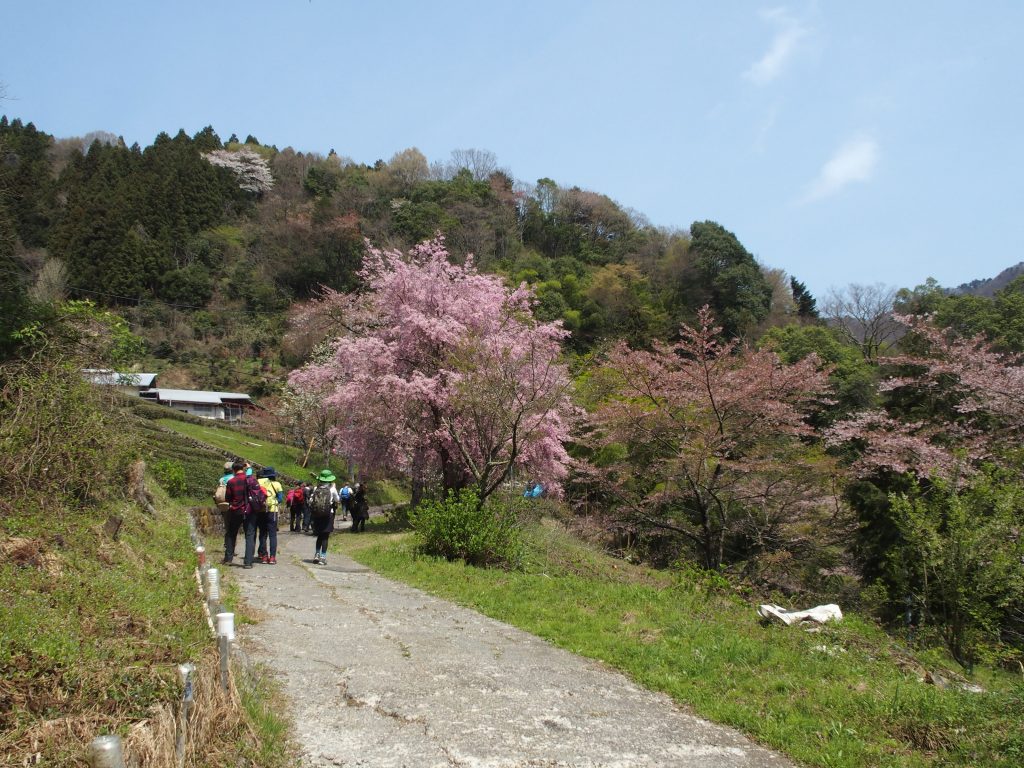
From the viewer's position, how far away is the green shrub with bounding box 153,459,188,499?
2330 centimetres

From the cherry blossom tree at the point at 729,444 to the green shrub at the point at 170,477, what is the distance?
14.7 meters

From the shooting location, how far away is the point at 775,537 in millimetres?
15711

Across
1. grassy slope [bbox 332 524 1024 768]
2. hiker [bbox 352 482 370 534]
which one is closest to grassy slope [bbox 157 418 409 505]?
hiker [bbox 352 482 370 534]

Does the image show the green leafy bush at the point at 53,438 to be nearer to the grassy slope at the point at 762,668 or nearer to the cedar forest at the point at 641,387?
the cedar forest at the point at 641,387

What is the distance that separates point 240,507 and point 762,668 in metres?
7.00

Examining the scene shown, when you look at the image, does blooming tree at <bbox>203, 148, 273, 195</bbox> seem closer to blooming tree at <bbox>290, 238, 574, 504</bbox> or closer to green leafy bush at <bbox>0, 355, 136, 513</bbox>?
blooming tree at <bbox>290, 238, 574, 504</bbox>

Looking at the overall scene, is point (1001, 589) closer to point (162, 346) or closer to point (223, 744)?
point (223, 744)

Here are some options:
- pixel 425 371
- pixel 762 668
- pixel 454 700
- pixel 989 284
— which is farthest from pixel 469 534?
pixel 989 284

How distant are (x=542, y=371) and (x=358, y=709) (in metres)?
10.9

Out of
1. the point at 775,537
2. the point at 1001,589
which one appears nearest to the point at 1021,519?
the point at 1001,589

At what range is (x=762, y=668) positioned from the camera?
→ 6363 mm

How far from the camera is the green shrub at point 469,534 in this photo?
1191 centimetres

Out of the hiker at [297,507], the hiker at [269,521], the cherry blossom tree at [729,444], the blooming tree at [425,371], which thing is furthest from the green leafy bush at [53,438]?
the hiker at [297,507]

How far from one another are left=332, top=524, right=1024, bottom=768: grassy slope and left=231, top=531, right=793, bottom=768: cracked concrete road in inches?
12.9
